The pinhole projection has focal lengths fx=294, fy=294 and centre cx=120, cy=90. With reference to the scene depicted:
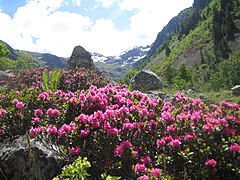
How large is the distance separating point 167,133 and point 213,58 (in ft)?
222

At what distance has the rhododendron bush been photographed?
12.9 ft

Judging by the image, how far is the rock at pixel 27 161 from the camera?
4578 mm

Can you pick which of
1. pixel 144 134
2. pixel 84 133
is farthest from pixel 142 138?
pixel 84 133

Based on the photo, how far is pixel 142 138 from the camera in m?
4.54

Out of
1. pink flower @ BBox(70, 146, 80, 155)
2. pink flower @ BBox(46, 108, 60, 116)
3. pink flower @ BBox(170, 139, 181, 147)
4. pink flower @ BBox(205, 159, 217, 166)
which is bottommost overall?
pink flower @ BBox(205, 159, 217, 166)

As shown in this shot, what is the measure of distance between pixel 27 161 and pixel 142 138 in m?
1.89

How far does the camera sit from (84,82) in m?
12.7

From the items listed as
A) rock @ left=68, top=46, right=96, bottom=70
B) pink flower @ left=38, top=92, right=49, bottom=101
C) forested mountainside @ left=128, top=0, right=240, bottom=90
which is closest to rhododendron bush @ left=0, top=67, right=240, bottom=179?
pink flower @ left=38, top=92, right=49, bottom=101

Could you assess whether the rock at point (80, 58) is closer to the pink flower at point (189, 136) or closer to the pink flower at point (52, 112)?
the pink flower at point (52, 112)

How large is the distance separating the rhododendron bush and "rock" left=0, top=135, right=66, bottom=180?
0.15 m

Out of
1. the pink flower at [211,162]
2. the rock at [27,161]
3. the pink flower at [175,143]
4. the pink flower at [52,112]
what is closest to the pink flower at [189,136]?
the pink flower at [175,143]

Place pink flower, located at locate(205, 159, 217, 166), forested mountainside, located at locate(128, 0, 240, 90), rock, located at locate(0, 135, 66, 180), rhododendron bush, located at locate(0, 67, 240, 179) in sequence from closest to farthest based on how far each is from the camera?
pink flower, located at locate(205, 159, 217, 166) < rhododendron bush, located at locate(0, 67, 240, 179) < rock, located at locate(0, 135, 66, 180) < forested mountainside, located at locate(128, 0, 240, 90)

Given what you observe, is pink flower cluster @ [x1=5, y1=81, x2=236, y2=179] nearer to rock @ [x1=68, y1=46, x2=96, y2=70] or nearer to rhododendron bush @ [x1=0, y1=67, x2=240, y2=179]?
rhododendron bush @ [x1=0, y1=67, x2=240, y2=179]

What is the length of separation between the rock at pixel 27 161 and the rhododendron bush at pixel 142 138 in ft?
0.49
